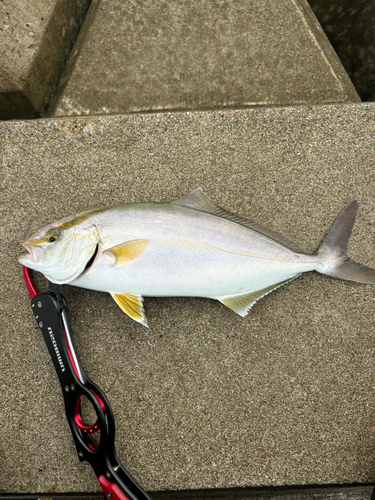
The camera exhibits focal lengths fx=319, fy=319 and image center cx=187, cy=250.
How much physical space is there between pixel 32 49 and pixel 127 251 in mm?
1351

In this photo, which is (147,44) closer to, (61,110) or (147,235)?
(61,110)

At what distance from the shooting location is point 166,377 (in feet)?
5.21

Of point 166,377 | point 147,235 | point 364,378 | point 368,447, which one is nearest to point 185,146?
point 147,235

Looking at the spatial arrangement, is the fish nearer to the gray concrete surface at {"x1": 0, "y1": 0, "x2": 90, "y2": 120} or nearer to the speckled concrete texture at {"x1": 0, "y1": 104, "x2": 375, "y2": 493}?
the speckled concrete texture at {"x1": 0, "y1": 104, "x2": 375, "y2": 493}

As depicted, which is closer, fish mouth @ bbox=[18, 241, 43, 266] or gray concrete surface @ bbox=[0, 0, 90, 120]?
fish mouth @ bbox=[18, 241, 43, 266]

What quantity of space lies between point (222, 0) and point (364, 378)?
2.18m

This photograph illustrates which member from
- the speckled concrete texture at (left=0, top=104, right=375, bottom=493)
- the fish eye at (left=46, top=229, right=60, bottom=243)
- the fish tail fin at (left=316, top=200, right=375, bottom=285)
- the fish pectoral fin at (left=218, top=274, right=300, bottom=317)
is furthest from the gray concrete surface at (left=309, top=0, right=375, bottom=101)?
the fish eye at (left=46, top=229, right=60, bottom=243)

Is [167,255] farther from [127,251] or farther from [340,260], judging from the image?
[340,260]

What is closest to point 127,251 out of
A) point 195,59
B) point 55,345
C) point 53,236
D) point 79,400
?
point 53,236

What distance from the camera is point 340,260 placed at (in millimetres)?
1522

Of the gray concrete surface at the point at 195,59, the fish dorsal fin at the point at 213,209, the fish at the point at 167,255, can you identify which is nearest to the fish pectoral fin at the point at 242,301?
the fish at the point at 167,255

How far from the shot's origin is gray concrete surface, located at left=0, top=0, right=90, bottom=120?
5.76 ft

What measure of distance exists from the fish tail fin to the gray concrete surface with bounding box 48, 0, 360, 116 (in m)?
0.77

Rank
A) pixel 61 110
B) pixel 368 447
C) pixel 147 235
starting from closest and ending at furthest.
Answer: pixel 147 235 → pixel 368 447 → pixel 61 110
